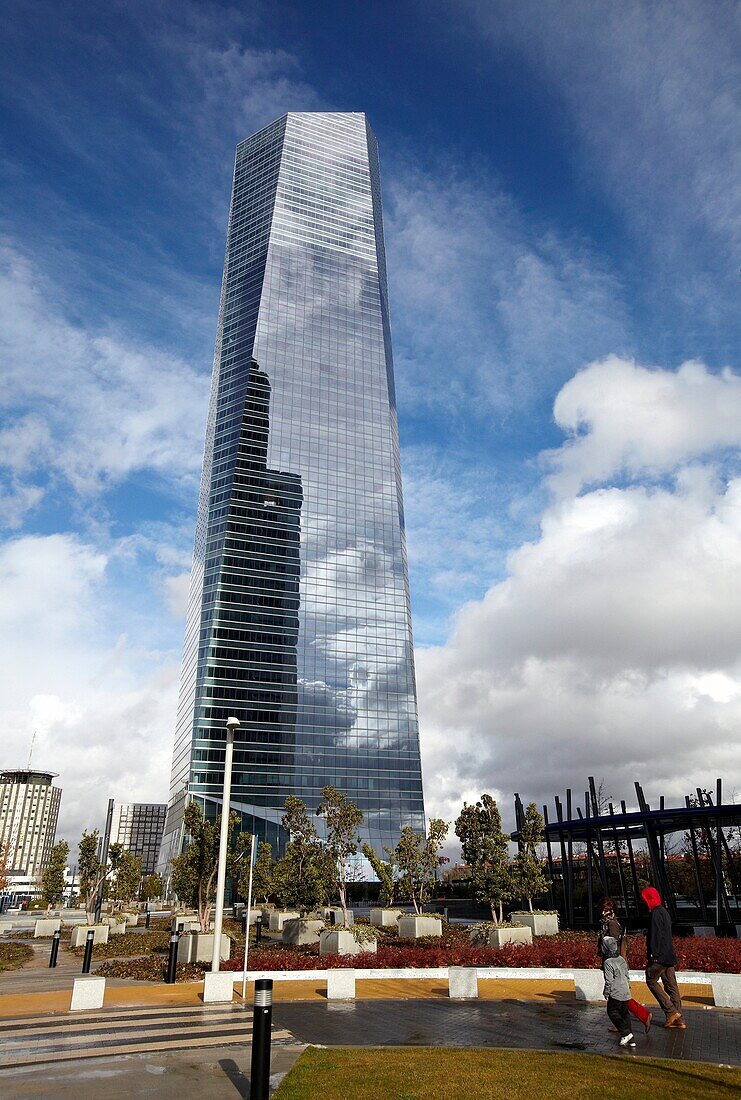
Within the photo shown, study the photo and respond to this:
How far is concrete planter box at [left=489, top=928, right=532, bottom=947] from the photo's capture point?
2967 centimetres

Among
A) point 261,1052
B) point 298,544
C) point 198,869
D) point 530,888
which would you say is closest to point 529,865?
point 530,888

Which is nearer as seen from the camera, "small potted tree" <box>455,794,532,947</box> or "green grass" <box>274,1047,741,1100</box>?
"green grass" <box>274,1047,741,1100</box>

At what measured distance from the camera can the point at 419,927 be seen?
3591 centimetres

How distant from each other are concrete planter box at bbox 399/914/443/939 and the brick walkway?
18461 millimetres

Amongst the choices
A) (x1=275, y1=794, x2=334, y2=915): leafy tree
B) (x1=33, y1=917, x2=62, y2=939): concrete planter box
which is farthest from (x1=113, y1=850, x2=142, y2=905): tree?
(x1=275, y1=794, x2=334, y2=915): leafy tree

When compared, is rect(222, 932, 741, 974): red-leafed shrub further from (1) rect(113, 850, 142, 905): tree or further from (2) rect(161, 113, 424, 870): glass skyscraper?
(2) rect(161, 113, 424, 870): glass skyscraper

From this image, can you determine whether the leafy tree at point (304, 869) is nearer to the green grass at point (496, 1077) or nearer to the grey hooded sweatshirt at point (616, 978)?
the grey hooded sweatshirt at point (616, 978)

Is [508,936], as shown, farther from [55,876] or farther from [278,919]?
[55,876]

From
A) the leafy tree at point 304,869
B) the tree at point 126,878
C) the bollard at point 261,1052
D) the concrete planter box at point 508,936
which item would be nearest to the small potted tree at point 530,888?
the concrete planter box at point 508,936

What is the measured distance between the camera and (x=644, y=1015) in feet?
44.3

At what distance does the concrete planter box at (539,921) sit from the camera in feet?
115

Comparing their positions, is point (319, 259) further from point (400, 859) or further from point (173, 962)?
point (173, 962)

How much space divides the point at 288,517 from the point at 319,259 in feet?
224

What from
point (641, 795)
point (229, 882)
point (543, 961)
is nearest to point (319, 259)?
point (229, 882)
